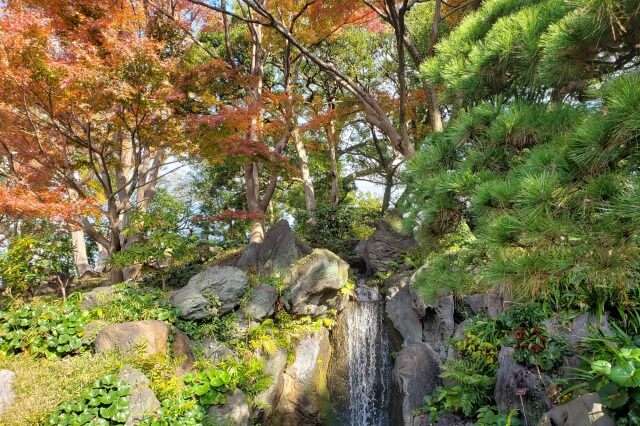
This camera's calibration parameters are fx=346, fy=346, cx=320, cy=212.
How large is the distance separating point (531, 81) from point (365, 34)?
11.1 meters

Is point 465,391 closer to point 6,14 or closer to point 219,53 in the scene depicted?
point 6,14

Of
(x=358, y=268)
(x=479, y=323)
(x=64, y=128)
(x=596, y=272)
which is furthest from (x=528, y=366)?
(x=64, y=128)

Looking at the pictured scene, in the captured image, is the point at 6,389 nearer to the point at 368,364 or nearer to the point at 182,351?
the point at 182,351

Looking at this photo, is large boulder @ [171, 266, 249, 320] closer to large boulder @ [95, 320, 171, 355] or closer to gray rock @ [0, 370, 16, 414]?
large boulder @ [95, 320, 171, 355]

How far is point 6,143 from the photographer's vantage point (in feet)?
21.7

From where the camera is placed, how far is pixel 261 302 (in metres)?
6.48

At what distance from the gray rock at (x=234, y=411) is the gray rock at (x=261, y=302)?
143 cm

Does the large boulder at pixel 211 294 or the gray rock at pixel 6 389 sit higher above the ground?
the large boulder at pixel 211 294

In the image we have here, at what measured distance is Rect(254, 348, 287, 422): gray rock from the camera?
5.48 m

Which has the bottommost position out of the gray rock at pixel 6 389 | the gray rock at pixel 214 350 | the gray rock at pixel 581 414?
the gray rock at pixel 581 414

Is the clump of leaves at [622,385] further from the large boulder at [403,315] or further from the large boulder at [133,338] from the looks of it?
the large boulder at [133,338]

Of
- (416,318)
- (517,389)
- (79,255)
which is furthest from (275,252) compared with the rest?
(79,255)

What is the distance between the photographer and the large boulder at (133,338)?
4.62m

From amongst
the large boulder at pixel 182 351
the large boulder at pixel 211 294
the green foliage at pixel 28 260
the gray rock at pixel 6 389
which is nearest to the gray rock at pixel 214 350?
the large boulder at pixel 182 351
